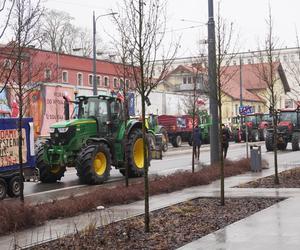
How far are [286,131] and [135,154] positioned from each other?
60.5 ft

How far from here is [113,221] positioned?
10344 mm

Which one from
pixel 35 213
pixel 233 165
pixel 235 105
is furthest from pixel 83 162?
pixel 235 105

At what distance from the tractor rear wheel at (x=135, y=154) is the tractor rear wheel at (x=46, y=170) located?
2.30 metres

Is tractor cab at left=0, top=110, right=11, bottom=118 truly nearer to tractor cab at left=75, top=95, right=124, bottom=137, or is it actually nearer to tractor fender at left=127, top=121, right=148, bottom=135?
tractor cab at left=75, top=95, right=124, bottom=137

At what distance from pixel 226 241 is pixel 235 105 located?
272 feet

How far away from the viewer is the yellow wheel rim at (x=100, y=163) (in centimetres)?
1864

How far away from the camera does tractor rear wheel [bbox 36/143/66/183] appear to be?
1914 cm

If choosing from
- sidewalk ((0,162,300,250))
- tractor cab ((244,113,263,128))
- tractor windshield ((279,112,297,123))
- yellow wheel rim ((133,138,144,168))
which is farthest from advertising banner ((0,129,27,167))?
tractor cab ((244,113,263,128))

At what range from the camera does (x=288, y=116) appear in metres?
38.8

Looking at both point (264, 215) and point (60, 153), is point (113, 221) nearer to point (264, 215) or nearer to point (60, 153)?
point (264, 215)

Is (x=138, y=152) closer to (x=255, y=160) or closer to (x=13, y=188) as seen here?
(x=255, y=160)

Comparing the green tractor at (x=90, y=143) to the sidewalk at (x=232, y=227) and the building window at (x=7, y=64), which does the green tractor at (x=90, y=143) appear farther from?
the building window at (x=7, y=64)

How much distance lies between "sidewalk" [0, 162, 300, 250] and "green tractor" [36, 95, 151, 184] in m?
4.80

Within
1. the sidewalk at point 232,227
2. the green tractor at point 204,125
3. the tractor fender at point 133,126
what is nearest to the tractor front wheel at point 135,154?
the tractor fender at point 133,126
